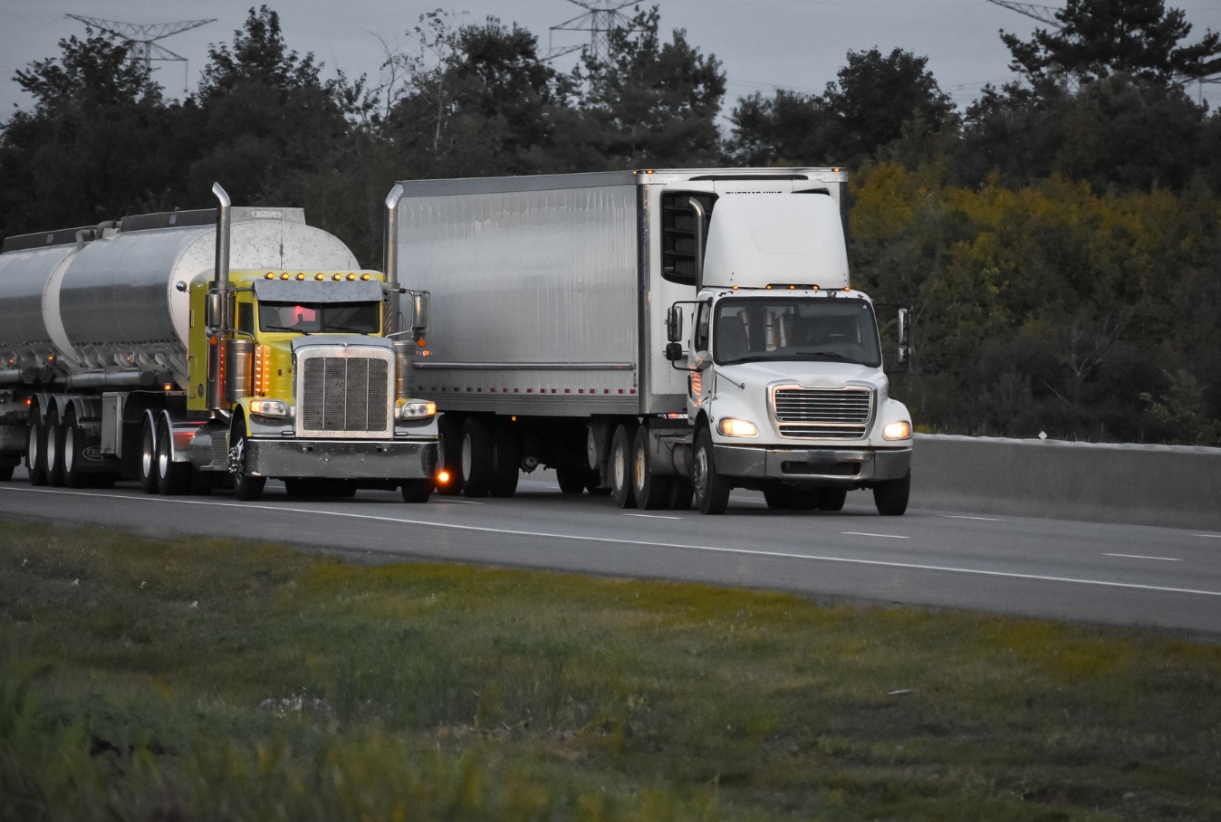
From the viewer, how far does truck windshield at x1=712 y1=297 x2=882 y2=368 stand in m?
24.2

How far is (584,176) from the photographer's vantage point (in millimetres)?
26375

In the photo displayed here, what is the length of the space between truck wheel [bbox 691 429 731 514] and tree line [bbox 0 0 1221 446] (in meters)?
33.3

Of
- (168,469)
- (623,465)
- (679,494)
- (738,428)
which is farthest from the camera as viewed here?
(168,469)

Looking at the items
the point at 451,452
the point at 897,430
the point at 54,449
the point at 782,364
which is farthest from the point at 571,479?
the point at 897,430

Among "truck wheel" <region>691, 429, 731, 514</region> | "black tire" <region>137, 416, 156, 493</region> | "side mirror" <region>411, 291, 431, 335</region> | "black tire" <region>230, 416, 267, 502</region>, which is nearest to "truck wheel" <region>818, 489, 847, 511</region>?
"truck wheel" <region>691, 429, 731, 514</region>

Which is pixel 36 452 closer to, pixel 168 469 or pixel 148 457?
pixel 148 457

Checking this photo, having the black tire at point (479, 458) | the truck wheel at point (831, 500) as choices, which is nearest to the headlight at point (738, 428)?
the truck wheel at point (831, 500)

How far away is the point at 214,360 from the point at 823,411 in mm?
8547

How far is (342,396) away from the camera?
2619cm

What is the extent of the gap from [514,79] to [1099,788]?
110 meters

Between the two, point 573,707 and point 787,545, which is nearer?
point 573,707

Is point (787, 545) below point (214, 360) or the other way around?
below

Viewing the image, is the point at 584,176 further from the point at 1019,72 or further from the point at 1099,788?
the point at 1019,72

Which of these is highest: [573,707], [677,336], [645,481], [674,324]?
[674,324]
